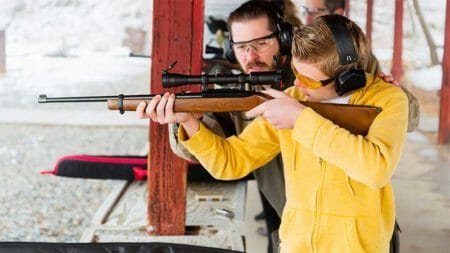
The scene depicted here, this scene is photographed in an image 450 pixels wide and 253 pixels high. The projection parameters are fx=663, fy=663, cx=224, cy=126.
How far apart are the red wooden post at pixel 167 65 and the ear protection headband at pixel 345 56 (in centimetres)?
85

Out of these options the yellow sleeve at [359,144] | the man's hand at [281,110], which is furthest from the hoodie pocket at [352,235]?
the man's hand at [281,110]

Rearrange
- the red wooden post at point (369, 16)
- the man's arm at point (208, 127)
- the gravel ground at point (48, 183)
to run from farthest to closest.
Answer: the red wooden post at point (369, 16)
the gravel ground at point (48, 183)
the man's arm at point (208, 127)

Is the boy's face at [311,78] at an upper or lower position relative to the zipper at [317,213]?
upper

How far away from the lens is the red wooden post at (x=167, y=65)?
2379mm

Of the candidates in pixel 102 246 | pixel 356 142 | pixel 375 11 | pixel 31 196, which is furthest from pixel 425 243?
pixel 31 196

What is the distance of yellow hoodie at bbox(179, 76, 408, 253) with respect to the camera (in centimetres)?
155

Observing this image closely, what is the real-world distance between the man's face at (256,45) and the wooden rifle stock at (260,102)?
1.54 ft

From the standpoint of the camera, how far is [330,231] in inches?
65.7

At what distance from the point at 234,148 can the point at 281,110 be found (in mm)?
273

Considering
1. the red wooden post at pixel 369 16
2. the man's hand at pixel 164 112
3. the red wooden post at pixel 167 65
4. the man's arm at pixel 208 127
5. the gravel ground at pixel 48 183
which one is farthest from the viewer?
the red wooden post at pixel 369 16

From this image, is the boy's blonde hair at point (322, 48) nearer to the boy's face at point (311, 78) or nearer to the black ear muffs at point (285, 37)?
the boy's face at point (311, 78)

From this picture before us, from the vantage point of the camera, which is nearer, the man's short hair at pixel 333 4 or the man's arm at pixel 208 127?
the man's arm at pixel 208 127

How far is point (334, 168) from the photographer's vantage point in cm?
168

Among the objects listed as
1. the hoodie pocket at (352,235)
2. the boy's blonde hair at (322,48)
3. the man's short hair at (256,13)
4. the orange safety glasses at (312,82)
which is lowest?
the hoodie pocket at (352,235)
